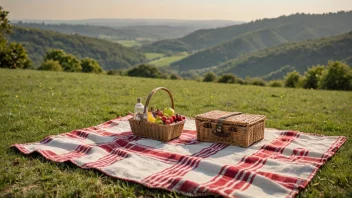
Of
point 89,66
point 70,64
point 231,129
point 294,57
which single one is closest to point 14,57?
point 70,64

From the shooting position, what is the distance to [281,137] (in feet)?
23.8

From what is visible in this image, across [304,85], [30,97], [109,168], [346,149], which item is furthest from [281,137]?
[304,85]

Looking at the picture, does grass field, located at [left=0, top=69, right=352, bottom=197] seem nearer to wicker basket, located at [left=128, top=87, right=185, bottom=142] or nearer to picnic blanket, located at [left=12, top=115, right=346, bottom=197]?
picnic blanket, located at [left=12, top=115, right=346, bottom=197]

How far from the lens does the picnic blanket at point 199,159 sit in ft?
15.2

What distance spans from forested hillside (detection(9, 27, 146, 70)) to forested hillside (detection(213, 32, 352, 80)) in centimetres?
5510

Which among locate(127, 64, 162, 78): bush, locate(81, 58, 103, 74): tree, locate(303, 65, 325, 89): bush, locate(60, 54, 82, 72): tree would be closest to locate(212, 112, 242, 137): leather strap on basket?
locate(303, 65, 325, 89): bush

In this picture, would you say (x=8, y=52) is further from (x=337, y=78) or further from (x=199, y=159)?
(x=199, y=159)

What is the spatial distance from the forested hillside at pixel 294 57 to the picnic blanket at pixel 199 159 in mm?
108515

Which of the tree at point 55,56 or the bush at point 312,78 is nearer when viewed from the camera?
the bush at point 312,78

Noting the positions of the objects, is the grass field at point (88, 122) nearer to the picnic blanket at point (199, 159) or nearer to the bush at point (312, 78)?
the picnic blanket at point (199, 159)

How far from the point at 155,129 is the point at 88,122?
8.79ft

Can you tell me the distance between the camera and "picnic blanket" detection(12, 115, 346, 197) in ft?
15.2

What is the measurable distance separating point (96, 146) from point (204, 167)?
2.34 metres

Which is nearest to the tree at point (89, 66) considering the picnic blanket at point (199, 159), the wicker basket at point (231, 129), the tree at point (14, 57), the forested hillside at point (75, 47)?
the tree at point (14, 57)
